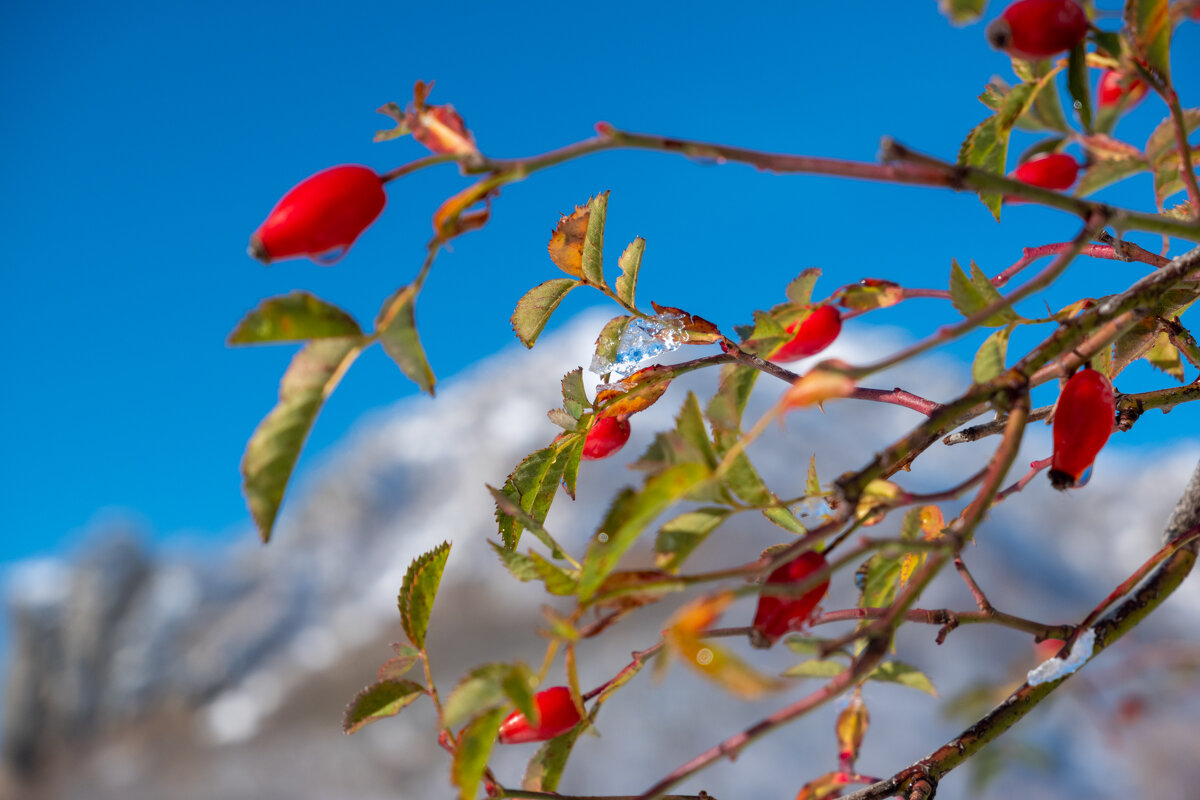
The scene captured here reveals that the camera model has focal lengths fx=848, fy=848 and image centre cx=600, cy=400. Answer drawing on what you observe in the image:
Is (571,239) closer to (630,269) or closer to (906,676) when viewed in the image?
(630,269)

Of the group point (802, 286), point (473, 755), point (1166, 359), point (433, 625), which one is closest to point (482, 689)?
point (473, 755)

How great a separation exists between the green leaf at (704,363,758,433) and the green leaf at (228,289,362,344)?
0.07 metres

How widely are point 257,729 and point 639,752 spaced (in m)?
0.78

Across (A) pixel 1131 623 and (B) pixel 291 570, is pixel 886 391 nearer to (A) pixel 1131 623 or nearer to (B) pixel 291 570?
(A) pixel 1131 623

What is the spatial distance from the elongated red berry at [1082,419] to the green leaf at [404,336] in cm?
15

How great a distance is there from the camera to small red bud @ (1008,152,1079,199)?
25 cm

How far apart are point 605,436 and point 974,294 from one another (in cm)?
13

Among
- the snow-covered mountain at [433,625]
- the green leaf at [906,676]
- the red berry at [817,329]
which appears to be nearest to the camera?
the red berry at [817,329]

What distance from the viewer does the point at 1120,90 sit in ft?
0.70

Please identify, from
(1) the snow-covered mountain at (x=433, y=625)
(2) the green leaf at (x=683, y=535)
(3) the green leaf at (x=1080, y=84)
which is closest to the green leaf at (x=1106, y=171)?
(3) the green leaf at (x=1080, y=84)

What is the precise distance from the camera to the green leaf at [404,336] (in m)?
0.16

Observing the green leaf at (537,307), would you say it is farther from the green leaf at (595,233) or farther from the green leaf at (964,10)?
the green leaf at (964,10)

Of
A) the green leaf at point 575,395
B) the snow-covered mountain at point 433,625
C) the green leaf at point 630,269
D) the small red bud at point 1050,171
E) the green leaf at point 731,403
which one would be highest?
the snow-covered mountain at point 433,625

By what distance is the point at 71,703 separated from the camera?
5.93 ft
